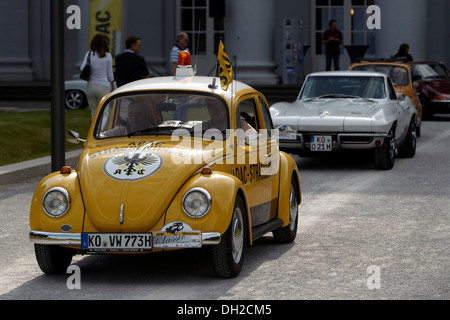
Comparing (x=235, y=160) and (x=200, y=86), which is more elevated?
(x=200, y=86)

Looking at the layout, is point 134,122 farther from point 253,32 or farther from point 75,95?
point 253,32

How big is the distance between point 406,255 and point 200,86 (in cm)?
218

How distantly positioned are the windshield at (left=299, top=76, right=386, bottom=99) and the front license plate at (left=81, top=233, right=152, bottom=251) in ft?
30.7

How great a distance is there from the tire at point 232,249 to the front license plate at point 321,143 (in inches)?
281

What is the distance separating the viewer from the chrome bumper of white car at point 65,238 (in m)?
7.30

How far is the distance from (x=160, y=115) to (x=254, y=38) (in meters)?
23.1

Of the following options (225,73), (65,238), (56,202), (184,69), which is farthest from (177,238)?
(184,69)

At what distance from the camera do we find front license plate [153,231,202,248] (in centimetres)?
730

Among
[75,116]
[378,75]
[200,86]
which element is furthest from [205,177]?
[75,116]

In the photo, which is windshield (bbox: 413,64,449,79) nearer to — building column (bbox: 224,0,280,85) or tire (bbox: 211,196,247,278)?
building column (bbox: 224,0,280,85)

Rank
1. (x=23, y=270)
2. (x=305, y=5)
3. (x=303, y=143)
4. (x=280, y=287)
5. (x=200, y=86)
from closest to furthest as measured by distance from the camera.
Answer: (x=280, y=287) < (x=23, y=270) < (x=200, y=86) < (x=303, y=143) < (x=305, y=5)

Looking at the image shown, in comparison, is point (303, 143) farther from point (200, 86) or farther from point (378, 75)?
point (200, 86)

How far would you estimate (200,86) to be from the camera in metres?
8.62

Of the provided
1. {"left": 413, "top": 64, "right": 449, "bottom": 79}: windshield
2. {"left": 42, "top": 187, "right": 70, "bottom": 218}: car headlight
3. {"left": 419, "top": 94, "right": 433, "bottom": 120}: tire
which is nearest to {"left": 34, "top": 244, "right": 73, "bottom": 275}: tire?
{"left": 42, "top": 187, "right": 70, "bottom": 218}: car headlight
